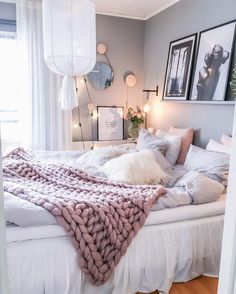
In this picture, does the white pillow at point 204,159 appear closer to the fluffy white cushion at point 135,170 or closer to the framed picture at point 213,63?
the fluffy white cushion at point 135,170

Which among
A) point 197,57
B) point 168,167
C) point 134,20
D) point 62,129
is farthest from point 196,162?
point 134,20

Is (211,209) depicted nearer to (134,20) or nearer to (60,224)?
(60,224)

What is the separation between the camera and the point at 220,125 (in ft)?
9.29

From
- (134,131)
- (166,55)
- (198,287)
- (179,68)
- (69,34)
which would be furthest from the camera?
(134,131)

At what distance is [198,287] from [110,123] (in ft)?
9.28

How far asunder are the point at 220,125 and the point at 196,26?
1208 millimetres

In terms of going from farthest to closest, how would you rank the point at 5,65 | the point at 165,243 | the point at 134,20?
1. the point at 134,20
2. the point at 5,65
3. the point at 165,243

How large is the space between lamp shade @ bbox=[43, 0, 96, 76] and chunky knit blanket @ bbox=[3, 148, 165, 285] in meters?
1.00

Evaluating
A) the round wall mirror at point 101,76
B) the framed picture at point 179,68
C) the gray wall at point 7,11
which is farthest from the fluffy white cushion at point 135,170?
the gray wall at point 7,11

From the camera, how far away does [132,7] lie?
3.80 m

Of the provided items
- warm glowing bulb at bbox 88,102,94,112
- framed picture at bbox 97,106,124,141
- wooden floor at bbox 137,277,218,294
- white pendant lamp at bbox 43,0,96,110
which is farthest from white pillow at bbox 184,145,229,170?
warm glowing bulb at bbox 88,102,94,112

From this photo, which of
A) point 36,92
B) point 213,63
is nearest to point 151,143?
point 213,63

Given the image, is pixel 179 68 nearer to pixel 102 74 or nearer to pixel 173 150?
pixel 173 150

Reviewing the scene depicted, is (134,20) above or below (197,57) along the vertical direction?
above
